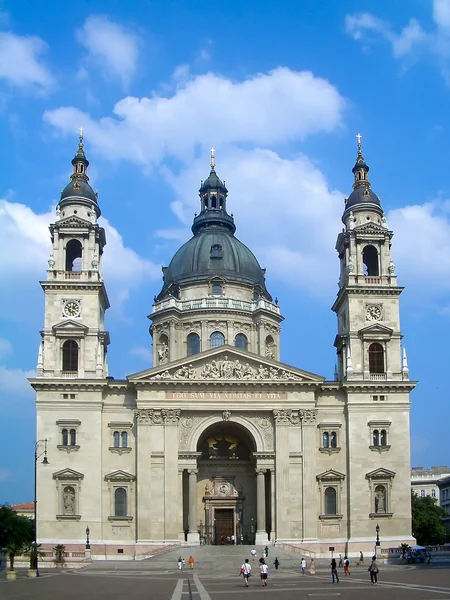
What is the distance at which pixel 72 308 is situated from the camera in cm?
7212

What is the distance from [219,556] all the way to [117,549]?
882 centimetres

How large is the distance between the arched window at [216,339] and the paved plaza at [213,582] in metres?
22.5

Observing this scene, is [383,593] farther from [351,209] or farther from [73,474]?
[351,209]

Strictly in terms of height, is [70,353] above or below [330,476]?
above

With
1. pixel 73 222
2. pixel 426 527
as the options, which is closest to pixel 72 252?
pixel 73 222

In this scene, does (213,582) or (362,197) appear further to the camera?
(362,197)

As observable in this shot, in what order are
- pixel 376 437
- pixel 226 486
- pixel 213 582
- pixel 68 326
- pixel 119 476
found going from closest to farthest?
pixel 213 582 < pixel 119 476 < pixel 68 326 < pixel 376 437 < pixel 226 486

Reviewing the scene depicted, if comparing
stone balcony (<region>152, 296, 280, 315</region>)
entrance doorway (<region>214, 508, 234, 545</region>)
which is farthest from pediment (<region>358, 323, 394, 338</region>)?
entrance doorway (<region>214, 508, 234, 545</region>)

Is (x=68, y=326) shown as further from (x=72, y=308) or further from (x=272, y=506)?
(x=272, y=506)

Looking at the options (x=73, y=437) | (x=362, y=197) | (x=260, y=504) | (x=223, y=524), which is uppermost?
(x=362, y=197)

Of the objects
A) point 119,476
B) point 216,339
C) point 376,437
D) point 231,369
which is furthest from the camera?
point 216,339

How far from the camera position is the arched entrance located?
73250mm

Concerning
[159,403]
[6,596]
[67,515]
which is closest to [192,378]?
[159,403]

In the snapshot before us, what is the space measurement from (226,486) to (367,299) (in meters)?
19.5
